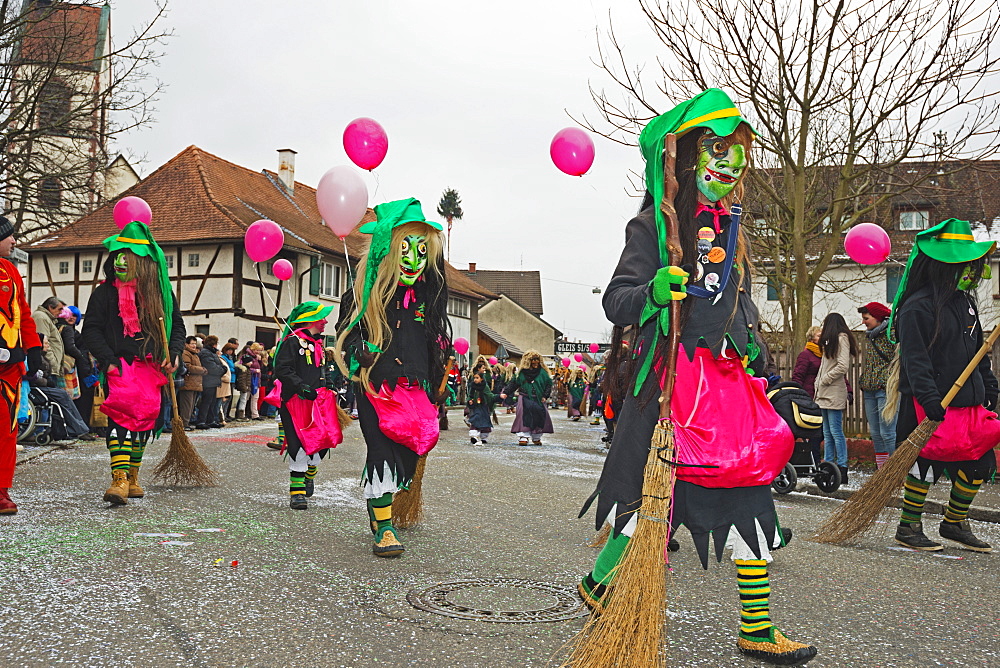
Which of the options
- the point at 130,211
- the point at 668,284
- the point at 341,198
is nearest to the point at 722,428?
the point at 668,284

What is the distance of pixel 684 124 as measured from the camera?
379cm

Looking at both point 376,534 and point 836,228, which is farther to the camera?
point 836,228

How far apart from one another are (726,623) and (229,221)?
3122 centimetres

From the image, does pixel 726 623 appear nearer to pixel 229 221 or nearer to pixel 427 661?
pixel 427 661

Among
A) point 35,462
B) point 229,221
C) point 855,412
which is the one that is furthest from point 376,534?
point 229,221

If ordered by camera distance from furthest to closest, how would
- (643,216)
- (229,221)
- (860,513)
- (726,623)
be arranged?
(229,221) < (860,513) < (726,623) < (643,216)

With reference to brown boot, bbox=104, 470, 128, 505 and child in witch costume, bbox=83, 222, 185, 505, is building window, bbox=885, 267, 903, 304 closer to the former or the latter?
child in witch costume, bbox=83, 222, 185, 505

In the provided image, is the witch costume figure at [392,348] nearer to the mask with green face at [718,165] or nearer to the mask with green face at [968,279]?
the mask with green face at [718,165]

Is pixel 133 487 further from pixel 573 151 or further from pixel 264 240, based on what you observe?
pixel 573 151

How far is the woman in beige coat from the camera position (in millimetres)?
10461

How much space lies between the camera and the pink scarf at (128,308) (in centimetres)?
732

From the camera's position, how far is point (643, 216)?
390cm

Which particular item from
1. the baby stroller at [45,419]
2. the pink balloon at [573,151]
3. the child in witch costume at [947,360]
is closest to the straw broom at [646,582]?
the child in witch costume at [947,360]

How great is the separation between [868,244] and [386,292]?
4560 mm
